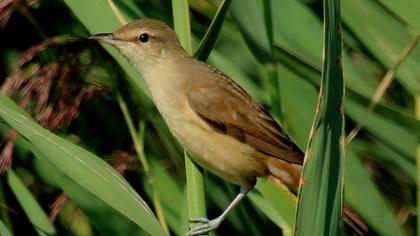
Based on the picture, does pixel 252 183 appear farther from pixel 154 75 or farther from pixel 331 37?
pixel 331 37

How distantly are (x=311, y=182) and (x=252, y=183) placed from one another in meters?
0.98

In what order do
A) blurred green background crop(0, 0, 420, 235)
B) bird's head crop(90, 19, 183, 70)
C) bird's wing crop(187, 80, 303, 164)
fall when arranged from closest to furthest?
blurred green background crop(0, 0, 420, 235), bird's head crop(90, 19, 183, 70), bird's wing crop(187, 80, 303, 164)

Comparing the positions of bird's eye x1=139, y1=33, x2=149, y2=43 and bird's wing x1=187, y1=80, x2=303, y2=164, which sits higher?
bird's eye x1=139, y1=33, x2=149, y2=43

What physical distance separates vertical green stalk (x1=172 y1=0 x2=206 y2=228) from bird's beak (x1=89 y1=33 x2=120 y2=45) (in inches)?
8.3

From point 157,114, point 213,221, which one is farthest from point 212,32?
point 157,114

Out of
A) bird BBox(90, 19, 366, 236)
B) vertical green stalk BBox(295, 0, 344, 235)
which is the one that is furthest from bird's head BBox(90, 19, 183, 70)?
vertical green stalk BBox(295, 0, 344, 235)

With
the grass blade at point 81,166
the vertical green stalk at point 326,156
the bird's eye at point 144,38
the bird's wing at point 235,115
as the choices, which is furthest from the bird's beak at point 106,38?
the vertical green stalk at point 326,156

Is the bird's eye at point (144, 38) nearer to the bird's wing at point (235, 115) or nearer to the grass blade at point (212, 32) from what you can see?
the bird's wing at point (235, 115)

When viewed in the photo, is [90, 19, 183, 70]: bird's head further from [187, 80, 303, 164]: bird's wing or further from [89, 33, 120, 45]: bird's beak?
[187, 80, 303, 164]: bird's wing

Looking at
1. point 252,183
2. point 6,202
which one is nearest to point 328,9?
point 252,183

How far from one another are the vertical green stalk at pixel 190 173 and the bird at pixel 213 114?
0.78ft

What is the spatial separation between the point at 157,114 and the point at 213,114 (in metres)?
0.22

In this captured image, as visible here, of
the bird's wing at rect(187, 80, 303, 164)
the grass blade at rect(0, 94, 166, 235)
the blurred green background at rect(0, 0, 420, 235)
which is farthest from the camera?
the bird's wing at rect(187, 80, 303, 164)

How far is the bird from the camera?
218cm
